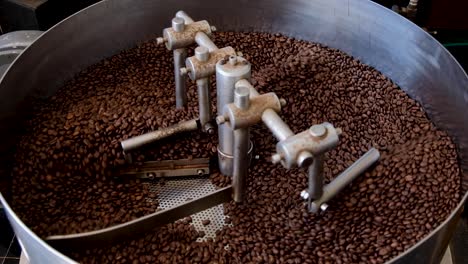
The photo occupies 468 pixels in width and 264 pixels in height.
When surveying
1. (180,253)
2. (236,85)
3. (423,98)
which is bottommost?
(180,253)

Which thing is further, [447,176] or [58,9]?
[58,9]

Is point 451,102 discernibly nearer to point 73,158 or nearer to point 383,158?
point 383,158

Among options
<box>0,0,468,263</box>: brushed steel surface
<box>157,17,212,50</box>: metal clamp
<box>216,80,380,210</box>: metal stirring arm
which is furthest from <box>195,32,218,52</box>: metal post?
<box>0,0,468,263</box>: brushed steel surface

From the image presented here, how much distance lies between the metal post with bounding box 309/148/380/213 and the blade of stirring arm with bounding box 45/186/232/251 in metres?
0.20

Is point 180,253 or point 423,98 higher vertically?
point 423,98

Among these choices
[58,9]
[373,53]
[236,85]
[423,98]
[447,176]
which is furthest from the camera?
[58,9]

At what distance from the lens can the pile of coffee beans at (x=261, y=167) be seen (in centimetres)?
115

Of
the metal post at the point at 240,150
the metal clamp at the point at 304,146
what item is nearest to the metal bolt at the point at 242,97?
the metal post at the point at 240,150

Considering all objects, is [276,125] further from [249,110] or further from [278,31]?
[278,31]

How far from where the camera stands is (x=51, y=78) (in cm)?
145

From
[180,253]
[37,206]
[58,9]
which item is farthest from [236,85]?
[58,9]

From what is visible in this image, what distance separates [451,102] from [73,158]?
92cm

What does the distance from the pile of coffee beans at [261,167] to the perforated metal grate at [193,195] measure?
0.9 inches

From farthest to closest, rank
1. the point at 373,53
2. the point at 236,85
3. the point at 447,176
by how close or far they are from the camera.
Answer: the point at 373,53 < the point at 447,176 < the point at 236,85
